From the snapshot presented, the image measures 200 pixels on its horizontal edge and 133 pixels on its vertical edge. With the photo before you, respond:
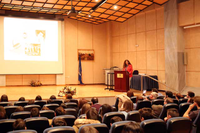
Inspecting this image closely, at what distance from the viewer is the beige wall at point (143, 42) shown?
11031 mm

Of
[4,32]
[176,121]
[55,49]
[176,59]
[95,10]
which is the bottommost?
[176,121]

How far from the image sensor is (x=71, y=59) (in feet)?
44.9

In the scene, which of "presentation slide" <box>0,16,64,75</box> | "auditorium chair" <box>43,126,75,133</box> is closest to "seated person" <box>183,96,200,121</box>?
"auditorium chair" <box>43,126,75,133</box>

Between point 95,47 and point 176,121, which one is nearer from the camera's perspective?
point 176,121

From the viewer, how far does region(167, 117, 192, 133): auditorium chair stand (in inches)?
106

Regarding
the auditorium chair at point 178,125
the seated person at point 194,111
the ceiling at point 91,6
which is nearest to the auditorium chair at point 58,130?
the auditorium chair at point 178,125

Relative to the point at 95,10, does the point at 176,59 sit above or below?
below

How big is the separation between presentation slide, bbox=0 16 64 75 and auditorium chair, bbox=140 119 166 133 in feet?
35.8

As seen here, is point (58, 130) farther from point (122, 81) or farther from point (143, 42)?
point (143, 42)

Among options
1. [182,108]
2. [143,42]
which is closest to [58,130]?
[182,108]

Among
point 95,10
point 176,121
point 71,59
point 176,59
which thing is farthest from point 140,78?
point 176,121

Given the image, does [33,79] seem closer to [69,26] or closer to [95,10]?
[69,26]

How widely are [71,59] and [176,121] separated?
1142 centimetres

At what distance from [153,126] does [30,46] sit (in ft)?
36.1
